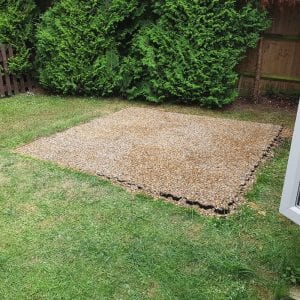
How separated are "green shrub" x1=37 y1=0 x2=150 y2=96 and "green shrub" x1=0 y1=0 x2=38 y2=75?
1.20 feet

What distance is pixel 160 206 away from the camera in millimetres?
3314

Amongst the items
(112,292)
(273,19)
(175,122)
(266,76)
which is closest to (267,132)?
(175,122)

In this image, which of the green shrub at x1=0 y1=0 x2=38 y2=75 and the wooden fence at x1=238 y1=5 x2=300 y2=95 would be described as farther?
the green shrub at x1=0 y1=0 x2=38 y2=75

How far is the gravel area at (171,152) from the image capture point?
12.0 ft

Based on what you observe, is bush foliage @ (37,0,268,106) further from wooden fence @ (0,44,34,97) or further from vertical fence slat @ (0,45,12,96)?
vertical fence slat @ (0,45,12,96)

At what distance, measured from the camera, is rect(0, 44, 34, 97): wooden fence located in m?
7.15

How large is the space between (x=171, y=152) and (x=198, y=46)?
8.71 ft

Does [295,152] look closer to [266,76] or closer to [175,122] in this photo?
[175,122]

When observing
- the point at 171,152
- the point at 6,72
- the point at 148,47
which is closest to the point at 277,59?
the point at 148,47

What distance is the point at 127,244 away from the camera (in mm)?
Result: 2768

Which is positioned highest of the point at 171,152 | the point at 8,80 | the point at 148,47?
the point at 148,47

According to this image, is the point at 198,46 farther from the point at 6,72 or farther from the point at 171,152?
the point at 6,72

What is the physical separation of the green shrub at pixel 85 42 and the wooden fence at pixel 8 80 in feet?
2.04

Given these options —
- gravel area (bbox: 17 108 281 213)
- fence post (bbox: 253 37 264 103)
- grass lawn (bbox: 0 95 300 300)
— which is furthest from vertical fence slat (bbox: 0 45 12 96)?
fence post (bbox: 253 37 264 103)
